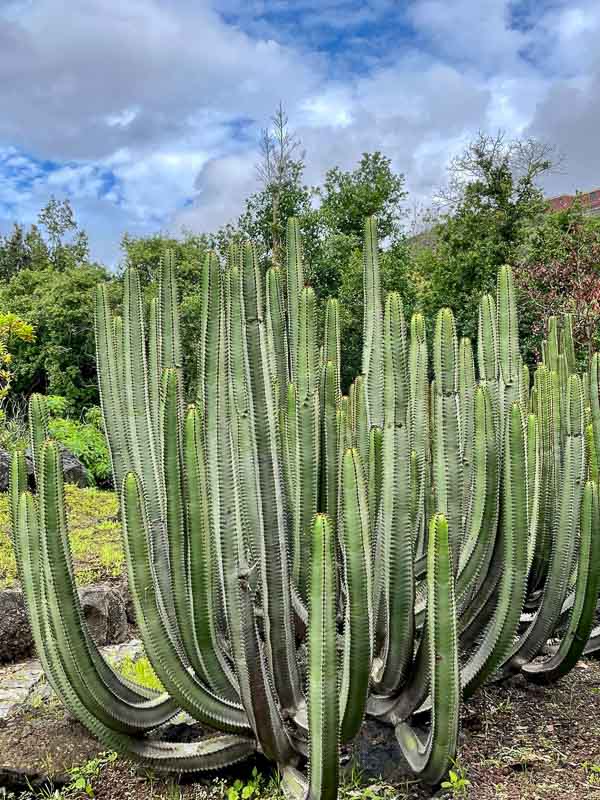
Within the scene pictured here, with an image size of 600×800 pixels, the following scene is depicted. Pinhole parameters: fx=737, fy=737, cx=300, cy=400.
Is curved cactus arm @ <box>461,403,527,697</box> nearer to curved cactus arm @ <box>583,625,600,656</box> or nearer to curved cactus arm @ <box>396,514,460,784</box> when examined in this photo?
curved cactus arm @ <box>396,514,460,784</box>

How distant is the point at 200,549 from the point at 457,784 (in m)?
1.20

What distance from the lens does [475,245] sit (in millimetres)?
19797

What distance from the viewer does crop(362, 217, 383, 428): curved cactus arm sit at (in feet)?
9.57

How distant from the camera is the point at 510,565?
8.86 feet

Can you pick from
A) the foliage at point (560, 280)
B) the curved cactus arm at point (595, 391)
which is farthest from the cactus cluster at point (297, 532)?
the foliage at point (560, 280)

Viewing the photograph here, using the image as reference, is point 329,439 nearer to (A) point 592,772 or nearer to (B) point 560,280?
(A) point 592,772

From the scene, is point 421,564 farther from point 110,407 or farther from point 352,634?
point 110,407

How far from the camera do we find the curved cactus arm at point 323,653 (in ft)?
6.70

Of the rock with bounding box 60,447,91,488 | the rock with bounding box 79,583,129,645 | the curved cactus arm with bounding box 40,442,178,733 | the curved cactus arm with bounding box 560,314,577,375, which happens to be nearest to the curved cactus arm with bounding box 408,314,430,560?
the curved cactus arm with bounding box 40,442,178,733

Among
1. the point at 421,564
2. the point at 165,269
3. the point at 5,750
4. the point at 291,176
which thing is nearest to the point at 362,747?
the point at 421,564

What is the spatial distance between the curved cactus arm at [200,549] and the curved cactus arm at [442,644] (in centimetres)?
72

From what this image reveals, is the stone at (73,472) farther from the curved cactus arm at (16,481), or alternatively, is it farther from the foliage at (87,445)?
the curved cactus arm at (16,481)

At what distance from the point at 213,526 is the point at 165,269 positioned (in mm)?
1017

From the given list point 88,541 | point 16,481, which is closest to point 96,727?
point 16,481
